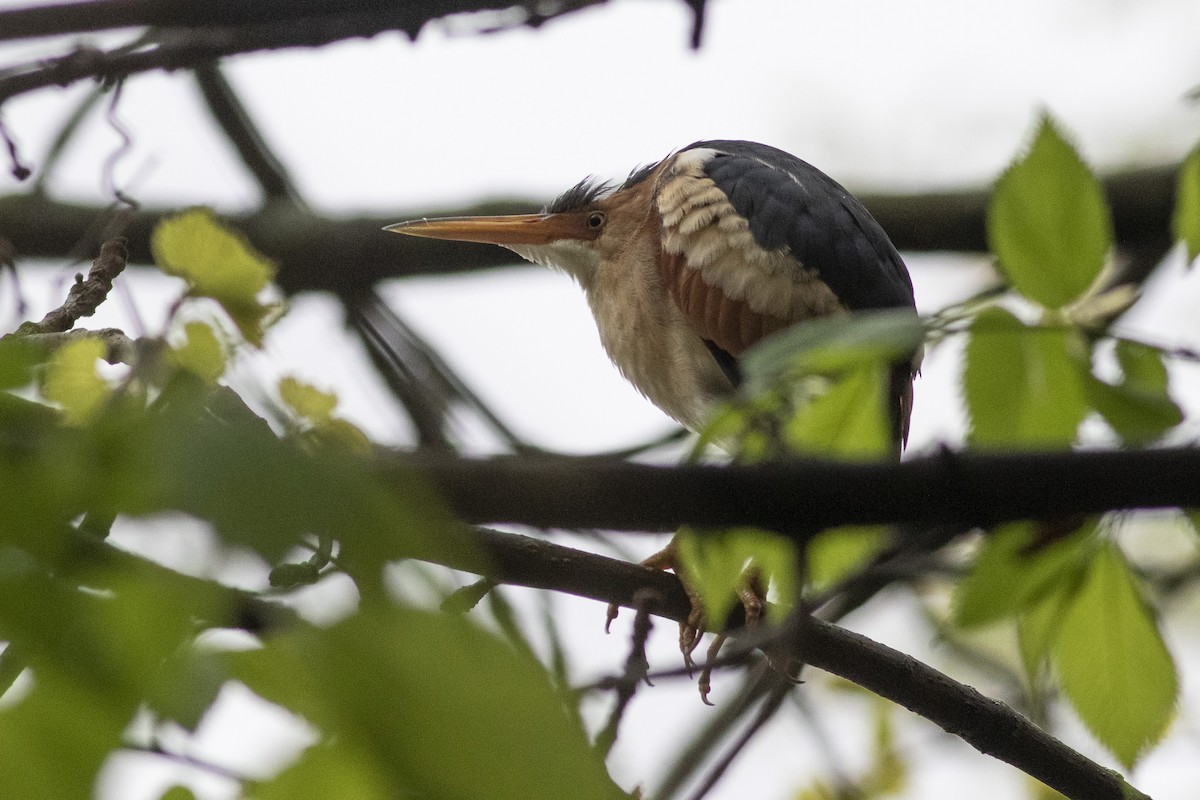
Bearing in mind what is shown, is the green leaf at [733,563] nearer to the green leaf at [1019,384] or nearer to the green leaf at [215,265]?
the green leaf at [1019,384]

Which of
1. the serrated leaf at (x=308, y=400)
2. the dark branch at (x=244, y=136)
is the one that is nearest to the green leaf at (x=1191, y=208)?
the serrated leaf at (x=308, y=400)

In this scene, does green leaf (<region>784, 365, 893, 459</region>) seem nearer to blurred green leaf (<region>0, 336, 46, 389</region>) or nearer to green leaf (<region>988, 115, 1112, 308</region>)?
green leaf (<region>988, 115, 1112, 308</region>)

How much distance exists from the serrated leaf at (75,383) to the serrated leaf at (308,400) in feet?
0.39

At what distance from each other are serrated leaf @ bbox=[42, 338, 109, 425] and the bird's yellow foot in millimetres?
1469

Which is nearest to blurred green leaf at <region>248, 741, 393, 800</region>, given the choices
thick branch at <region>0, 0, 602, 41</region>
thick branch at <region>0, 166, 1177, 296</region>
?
thick branch at <region>0, 0, 602, 41</region>

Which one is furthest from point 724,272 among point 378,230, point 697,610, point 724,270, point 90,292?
point 378,230

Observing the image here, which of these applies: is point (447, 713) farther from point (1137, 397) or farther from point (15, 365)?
point (1137, 397)

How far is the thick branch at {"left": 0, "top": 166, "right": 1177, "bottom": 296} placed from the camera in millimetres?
4121

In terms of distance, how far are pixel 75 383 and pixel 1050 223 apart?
31.0 inches

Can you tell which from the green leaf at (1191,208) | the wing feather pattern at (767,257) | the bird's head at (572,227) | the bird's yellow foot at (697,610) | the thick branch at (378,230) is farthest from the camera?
the thick branch at (378,230)

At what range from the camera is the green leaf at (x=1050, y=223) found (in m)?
1.07

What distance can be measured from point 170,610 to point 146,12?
1.82 metres

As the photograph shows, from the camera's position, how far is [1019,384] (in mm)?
1095

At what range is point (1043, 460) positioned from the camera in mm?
931
